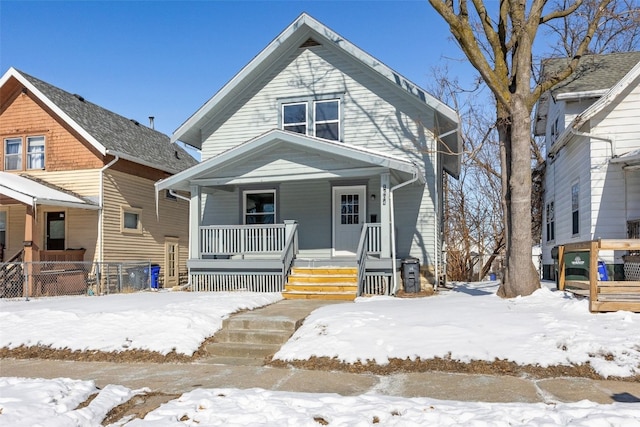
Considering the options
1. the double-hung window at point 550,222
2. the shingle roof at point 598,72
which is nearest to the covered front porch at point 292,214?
the shingle roof at point 598,72

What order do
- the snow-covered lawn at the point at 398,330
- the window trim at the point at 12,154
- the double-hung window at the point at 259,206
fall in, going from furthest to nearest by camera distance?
the window trim at the point at 12,154
the double-hung window at the point at 259,206
the snow-covered lawn at the point at 398,330

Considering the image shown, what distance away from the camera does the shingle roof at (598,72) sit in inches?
537

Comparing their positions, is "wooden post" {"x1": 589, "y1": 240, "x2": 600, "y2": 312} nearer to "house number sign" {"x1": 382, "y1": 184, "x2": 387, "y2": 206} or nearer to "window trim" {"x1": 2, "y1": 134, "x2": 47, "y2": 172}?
"house number sign" {"x1": 382, "y1": 184, "x2": 387, "y2": 206}

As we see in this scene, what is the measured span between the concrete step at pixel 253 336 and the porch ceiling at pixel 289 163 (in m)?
5.57

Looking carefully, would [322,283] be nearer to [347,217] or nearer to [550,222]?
[347,217]

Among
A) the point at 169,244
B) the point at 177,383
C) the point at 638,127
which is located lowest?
the point at 177,383

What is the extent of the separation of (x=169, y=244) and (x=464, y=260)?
15245 millimetres

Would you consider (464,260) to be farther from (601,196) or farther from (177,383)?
(177,383)

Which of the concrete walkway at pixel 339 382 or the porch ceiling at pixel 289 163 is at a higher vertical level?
the porch ceiling at pixel 289 163

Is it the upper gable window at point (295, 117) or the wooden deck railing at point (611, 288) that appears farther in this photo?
the upper gable window at point (295, 117)

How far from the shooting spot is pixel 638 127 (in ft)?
37.9

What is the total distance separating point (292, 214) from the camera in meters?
14.7

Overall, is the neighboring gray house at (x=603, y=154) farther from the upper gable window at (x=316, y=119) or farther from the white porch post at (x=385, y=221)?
the upper gable window at (x=316, y=119)

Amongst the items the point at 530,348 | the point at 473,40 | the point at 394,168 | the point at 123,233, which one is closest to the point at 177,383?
the point at 530,348
